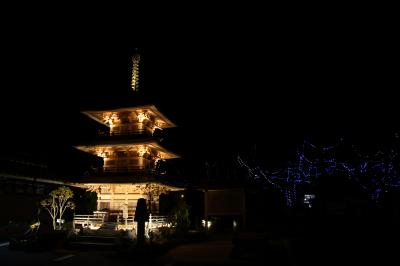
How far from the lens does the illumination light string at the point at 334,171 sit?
3111 centimetres

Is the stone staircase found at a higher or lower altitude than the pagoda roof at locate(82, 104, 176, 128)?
lower

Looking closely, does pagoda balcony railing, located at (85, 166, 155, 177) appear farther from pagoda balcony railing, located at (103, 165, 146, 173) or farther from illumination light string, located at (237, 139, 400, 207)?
illumination light string, located at (237, 139, 400, 207)

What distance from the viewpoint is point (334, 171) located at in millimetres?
33375

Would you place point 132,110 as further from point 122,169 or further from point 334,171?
point 334,171

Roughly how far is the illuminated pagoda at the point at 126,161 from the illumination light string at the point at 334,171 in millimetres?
11547

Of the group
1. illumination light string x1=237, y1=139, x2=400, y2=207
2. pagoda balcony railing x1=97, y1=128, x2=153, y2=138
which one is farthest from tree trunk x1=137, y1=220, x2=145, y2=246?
illumination light string x1=237, y1=139, x2=400, y2=207

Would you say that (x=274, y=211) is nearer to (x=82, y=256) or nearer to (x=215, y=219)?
(x=215, y=219)

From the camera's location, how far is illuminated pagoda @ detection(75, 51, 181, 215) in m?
27.2

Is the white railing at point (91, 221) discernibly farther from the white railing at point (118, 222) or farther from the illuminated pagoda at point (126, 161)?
the illuminated pagoda at point (126, 161)

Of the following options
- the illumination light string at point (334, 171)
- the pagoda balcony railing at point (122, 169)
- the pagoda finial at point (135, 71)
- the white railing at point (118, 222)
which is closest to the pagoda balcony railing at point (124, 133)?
the pagoda balcony railing at point (122, 169)

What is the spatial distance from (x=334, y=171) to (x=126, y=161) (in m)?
17.9

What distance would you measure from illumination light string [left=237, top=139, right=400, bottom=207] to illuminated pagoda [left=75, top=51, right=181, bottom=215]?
1155cm

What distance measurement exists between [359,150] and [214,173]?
1381cm

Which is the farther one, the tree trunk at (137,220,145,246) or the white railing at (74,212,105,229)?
the white railing at (74,212,105,229)
